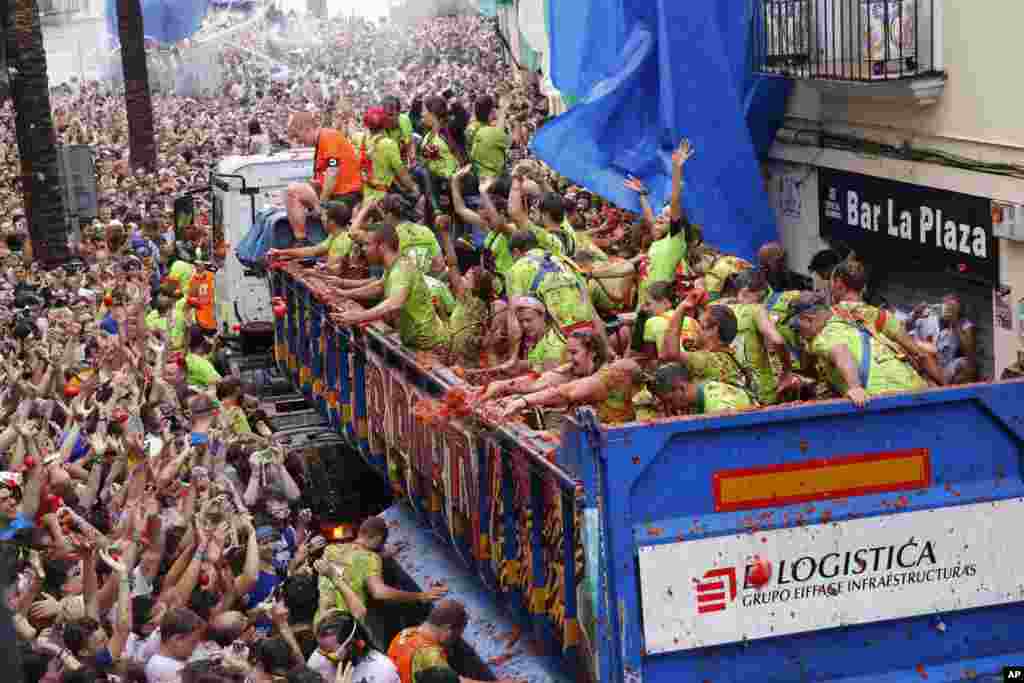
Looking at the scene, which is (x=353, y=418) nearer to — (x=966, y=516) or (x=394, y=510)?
(x=394, y=510)

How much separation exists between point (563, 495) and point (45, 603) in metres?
2.93

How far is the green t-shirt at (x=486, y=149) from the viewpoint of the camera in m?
15.1

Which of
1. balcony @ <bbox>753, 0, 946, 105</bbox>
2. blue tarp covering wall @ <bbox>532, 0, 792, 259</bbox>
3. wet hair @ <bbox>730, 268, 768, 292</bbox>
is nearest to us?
wet hair @ <bbox>730, 268, 768, 292</bbox>

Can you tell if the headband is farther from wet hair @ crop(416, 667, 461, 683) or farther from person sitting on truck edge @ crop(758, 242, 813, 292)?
wet hair @ crop(416, 667, 461, 683)

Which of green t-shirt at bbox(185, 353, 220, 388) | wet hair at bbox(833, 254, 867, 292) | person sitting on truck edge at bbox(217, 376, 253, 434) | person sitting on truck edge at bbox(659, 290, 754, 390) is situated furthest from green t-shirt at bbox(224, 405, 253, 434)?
wet hair at bbox(833, 254, 867, 292)

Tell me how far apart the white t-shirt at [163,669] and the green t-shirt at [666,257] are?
A: 4.74 m

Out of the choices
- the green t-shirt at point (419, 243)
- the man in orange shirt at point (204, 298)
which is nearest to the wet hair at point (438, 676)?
the green t-shirt at point (419, 243)

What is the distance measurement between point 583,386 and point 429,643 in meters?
1.39

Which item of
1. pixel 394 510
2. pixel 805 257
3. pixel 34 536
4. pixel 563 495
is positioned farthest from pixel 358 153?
pixel 563 495

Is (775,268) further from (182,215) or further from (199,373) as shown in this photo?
(182,215)

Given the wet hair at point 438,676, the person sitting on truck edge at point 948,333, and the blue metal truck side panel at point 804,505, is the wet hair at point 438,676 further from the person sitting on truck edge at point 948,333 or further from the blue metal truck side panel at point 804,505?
the person sitting on truck edge at point 948,333

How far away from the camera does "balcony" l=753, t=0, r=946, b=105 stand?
13.8 m

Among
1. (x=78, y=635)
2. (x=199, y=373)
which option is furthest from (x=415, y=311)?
(x=199, y=373)

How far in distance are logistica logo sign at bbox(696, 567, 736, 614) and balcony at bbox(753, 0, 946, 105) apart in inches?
320
